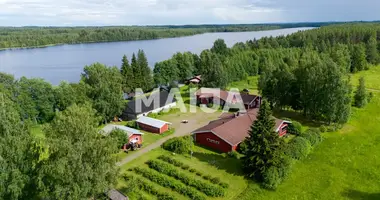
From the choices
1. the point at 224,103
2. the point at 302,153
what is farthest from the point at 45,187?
the point at 224,103

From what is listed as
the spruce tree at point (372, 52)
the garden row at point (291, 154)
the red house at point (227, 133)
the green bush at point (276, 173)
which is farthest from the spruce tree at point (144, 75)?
the spruce tree at point (372, 52)

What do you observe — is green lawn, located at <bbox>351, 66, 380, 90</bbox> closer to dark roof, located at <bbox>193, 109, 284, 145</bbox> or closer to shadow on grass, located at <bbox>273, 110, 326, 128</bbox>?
shadow on grass, located at <bbox>273, 110, 326, 128</bbox>

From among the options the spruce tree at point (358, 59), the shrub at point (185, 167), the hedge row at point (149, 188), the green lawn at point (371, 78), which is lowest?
the hedge row at point (149, 188)

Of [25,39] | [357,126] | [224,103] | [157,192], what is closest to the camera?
[157,192]

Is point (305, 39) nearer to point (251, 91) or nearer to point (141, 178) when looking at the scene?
point (251, 91)

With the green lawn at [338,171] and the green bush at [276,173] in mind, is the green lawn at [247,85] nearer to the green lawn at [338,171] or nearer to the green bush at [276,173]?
the green lawn at [338,171]

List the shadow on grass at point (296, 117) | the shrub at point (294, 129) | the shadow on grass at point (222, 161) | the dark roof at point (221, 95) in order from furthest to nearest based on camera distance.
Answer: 1. the dark roof at point (221, 95)
2. the shadow on grass at point (296, 117)
3. the shrub at point (294, 129)
4. the shadow on grass at point (222, 161)
